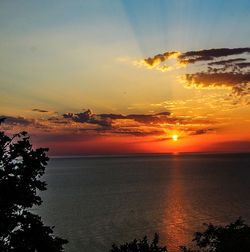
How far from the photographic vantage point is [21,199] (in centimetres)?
2186

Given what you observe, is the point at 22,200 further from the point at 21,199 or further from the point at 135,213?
the point at 135,213

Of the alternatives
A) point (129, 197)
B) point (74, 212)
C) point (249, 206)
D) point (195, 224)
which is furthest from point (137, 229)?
point (129, 197)

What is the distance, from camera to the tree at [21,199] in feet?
69.3

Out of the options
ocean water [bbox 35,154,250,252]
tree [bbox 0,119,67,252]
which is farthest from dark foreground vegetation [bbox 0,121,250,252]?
ocean water [bbox 35,154,250,252]

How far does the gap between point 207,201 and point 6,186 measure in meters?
129

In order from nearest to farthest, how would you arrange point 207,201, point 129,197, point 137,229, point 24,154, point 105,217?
point 24,154 < point 137,229 < point 105,217 < point 207,201 < point 129,197

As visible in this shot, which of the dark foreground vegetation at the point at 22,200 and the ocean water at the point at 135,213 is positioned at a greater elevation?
the dark foreground vegetation at the point at 22,200

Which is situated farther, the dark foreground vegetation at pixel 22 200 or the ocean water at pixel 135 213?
the ocean water at pixel 135 213

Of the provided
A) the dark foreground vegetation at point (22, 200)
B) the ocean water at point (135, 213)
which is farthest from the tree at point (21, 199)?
the ocean water at point (135, 213)

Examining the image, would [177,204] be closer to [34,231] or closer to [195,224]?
[195,224]

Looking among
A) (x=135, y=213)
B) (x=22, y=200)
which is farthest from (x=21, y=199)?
(x=135, y=213)

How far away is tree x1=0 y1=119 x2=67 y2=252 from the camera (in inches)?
832

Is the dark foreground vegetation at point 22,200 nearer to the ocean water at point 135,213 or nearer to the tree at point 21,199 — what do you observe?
the tree at point 21,199

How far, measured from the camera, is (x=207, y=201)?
470 feet
